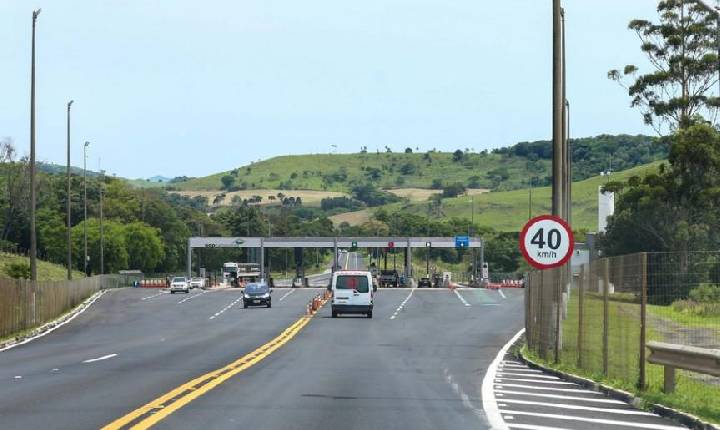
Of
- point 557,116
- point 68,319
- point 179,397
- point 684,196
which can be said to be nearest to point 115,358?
point 179,397

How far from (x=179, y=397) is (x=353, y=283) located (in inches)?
1576

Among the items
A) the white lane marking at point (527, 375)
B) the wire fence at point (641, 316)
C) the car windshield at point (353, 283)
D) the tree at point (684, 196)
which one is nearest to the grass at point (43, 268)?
the car windshield at point (353, 283)

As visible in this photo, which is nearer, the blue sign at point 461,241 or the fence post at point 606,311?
the fence post at point 606,311

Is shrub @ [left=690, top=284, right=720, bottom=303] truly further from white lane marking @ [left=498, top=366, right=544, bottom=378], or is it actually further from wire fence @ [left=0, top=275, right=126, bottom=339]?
wire fence @ [left=0, top=275, right=126, bottom=339]

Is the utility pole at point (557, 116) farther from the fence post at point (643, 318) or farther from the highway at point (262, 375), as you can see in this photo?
the fence post at point (643, 318)

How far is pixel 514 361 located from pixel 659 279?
38.1ft

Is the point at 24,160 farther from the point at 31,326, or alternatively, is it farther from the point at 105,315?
the point at 31,326

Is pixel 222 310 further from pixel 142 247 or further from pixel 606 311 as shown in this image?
pixel 142 247

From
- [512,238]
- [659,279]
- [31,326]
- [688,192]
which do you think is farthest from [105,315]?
[512,238]

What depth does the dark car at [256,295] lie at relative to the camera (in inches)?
2837

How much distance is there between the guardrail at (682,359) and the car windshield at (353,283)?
38958 millimetres

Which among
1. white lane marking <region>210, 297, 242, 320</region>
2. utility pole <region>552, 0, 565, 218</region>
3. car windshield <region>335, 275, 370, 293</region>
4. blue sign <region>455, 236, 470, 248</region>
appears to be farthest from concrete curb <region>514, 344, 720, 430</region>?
blue sign <region>455, 236, 470, 248</region>

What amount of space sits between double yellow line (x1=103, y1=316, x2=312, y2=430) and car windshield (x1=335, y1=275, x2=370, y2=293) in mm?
26617

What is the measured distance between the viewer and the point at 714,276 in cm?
1611
